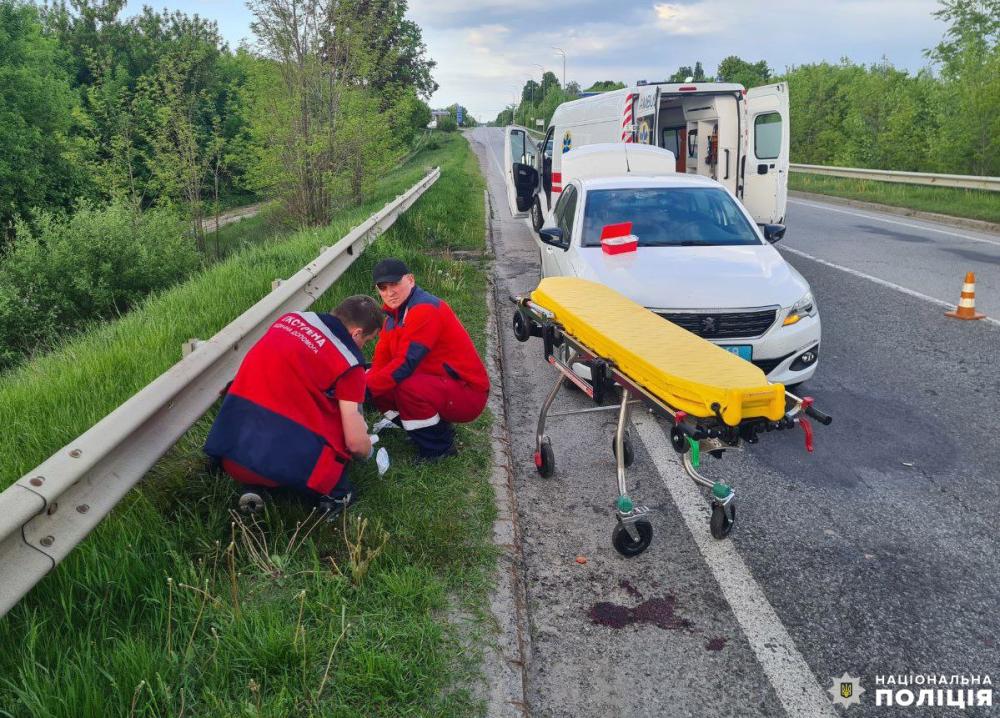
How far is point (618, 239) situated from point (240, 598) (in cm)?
466

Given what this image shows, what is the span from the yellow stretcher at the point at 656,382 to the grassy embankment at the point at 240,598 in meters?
0.81

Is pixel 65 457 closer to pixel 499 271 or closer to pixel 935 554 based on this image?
pixel 935 554

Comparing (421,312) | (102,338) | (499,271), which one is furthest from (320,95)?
(421,312)

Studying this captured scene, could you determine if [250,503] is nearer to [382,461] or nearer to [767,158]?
[382,461]

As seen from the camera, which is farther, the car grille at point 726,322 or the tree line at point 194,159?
the tree line at point 194,159

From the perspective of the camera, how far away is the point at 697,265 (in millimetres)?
6242

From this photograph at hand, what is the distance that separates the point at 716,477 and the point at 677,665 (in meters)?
1.92

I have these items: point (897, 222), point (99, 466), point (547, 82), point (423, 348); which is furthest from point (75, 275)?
point (547, 82)

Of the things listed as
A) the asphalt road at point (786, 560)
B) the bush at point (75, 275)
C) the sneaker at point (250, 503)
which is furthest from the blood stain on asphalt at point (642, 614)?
the bush at point (75, 275)

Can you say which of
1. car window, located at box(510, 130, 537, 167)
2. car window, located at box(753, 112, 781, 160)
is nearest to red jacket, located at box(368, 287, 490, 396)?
car window, located at box(753, 112, 781, 160)

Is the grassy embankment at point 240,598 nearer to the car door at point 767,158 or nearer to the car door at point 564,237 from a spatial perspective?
the car door at point 564,237

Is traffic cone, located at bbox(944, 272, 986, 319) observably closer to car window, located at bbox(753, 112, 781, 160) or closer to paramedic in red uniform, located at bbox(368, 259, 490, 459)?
car window, located at bbox(753, 112, 781, 160)

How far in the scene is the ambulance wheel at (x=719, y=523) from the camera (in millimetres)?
3902

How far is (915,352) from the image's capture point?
714 centimetres
